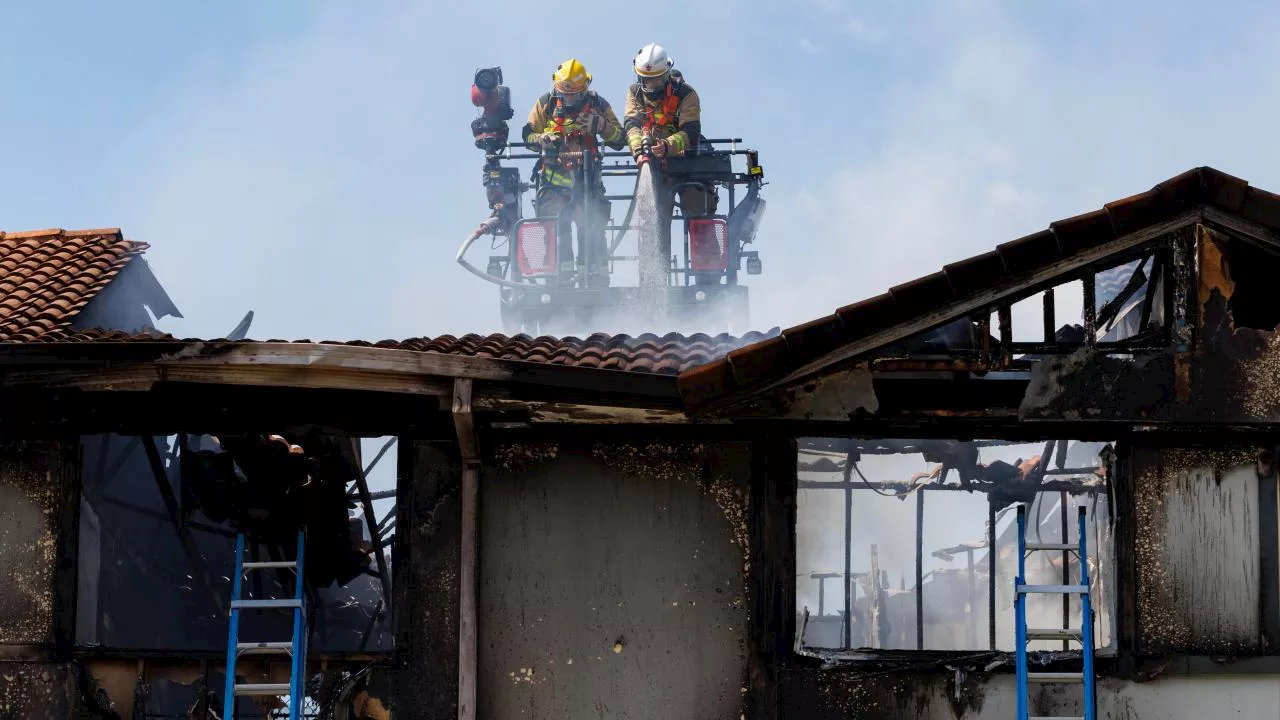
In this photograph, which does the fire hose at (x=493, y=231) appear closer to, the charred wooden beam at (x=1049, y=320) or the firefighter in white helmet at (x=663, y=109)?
the firefighter in white helmet at (x=663, y=109)

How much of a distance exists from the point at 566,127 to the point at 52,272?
16.1 meters

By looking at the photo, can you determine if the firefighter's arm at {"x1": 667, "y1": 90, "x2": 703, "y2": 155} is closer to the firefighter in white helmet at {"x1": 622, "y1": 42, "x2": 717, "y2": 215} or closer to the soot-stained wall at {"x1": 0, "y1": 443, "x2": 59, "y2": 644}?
the firefighter in white helmet at {"x1": 622, "y1": 42, "x2": 717, "y2": 215}

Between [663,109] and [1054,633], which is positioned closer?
[1054,633]

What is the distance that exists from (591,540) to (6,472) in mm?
4149

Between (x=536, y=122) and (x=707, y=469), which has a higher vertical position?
(x=536, y=122)

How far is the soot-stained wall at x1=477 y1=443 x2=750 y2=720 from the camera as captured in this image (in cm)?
1032

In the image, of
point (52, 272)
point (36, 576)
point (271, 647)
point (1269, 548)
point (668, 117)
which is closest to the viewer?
point (1269, 548)

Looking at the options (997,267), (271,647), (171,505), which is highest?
(997,267)

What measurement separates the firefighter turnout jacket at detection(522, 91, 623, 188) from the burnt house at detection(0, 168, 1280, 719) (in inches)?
701

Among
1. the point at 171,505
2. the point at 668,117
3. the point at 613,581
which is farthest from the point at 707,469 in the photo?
the point at 668,117

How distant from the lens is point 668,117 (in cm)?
2816

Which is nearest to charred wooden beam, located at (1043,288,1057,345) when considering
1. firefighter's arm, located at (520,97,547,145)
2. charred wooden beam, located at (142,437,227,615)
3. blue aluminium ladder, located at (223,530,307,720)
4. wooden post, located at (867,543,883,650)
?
blue aluminium ladder, located at (223,530,307,720)

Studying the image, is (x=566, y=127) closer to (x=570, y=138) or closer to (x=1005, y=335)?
(x=570, y=138)

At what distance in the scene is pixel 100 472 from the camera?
1375 centimetres
